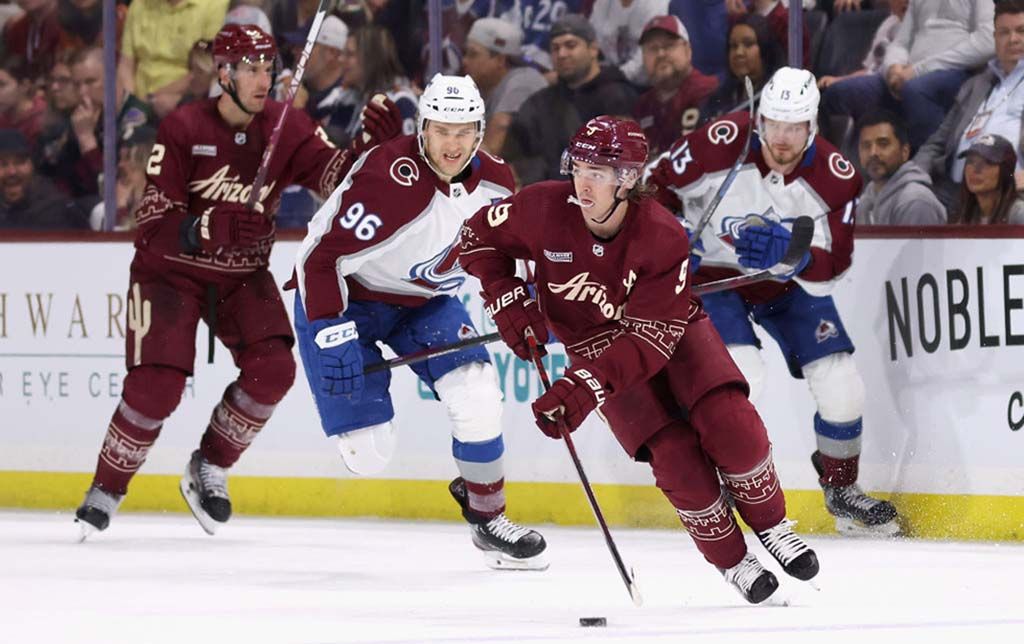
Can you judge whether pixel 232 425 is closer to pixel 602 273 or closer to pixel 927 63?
pixel 602 273

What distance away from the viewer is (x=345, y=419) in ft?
17.6

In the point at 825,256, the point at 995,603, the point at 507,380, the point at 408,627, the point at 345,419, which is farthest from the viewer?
the point at 507,380

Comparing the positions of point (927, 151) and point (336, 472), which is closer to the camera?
point (927, 151)

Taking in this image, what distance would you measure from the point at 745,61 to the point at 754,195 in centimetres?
55

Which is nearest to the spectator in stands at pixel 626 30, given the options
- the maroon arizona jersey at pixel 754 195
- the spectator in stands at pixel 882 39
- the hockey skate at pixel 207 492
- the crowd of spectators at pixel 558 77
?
the crowd of spectators at pixel 558 77

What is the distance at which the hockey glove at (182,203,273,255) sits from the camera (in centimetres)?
567

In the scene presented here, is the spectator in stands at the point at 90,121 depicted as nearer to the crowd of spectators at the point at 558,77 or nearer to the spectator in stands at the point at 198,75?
the crowd of spectators at the point at 558,77

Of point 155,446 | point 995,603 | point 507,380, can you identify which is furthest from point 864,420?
point 155,446

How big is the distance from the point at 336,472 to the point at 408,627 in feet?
8.21

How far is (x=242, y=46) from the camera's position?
5.76m

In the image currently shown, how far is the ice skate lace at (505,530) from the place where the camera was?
532cm

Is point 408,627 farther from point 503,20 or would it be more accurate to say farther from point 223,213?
point 503,20

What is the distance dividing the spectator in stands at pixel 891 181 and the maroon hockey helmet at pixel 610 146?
6.30 feet

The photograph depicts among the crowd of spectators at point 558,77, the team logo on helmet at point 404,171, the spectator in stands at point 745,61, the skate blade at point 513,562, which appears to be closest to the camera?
the team logo on helmet at point 404,171
